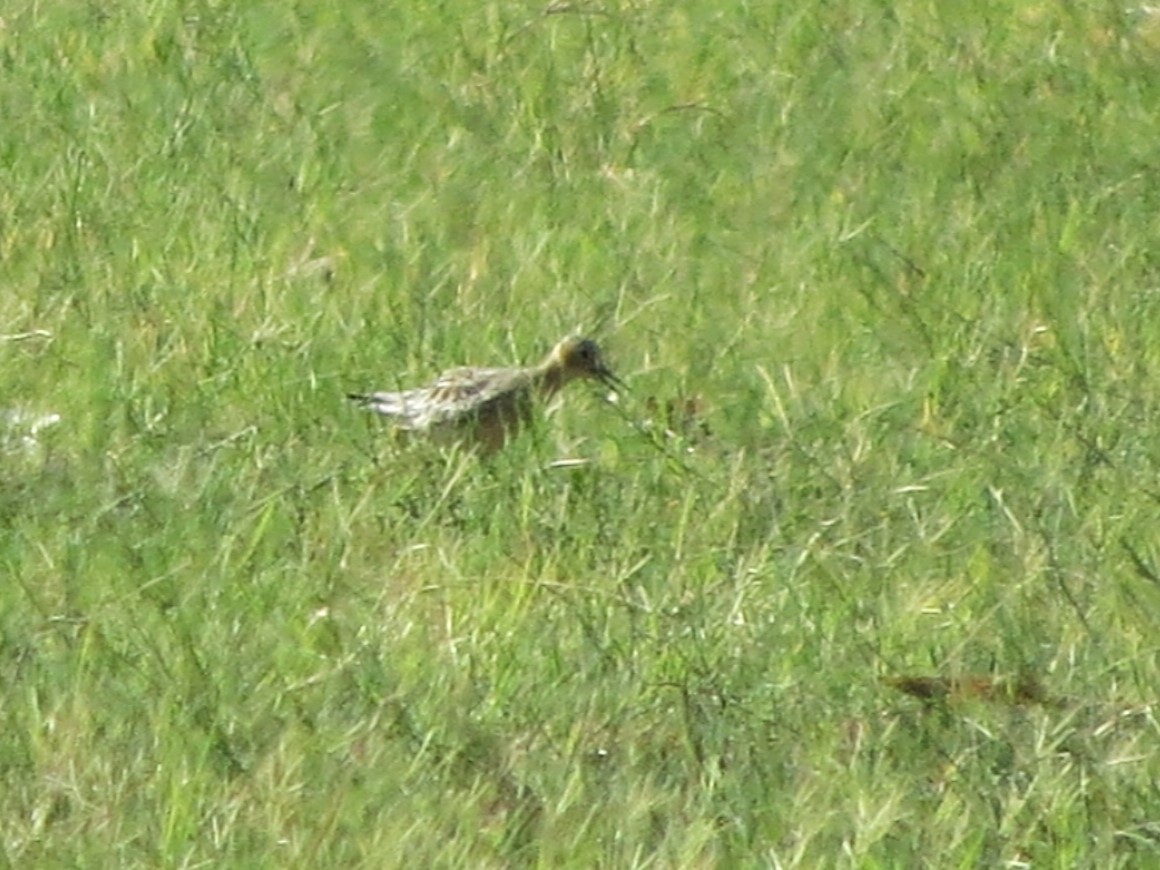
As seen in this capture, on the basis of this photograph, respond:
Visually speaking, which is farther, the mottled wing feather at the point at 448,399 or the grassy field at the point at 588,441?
the mottled wing feather at the point at 448,399

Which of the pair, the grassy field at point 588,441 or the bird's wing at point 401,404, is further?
the bird's wing at point 401,404

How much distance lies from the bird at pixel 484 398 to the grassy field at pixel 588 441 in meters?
0.07

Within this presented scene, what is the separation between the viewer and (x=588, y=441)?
259 inches

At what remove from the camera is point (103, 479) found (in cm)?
620

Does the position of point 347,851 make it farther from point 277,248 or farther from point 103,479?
point 277,248

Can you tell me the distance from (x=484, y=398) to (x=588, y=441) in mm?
255

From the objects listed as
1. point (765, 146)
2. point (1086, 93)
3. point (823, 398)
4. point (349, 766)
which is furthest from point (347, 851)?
point (1086, 93)

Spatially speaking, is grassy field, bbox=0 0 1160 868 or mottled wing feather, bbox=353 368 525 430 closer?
grassy field, bbox=0 0 1160 868

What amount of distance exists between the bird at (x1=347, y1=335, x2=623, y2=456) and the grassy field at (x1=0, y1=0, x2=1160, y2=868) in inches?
2.6

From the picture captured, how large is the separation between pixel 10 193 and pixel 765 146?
2077 mm

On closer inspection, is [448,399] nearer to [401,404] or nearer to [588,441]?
[401,404]

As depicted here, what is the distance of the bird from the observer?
20.8 ft

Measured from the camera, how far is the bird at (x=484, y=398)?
6.34m

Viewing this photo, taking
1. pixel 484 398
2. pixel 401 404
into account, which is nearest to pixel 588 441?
pixel 484 398
